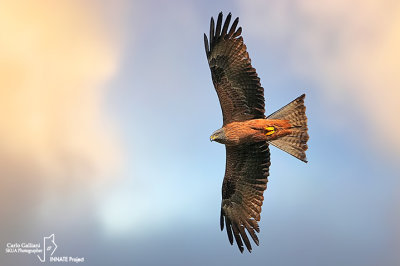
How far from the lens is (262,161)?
476 inches

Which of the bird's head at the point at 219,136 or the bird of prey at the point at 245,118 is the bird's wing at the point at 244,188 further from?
the bird's head at the point at 219,136

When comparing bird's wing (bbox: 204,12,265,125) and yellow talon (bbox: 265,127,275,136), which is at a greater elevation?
bird's wing (bbox: 204,12,265,125)

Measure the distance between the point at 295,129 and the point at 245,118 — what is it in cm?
129

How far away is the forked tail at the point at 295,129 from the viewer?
1177 centimetres

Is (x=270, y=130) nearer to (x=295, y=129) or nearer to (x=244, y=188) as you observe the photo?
(x=295, y=129)

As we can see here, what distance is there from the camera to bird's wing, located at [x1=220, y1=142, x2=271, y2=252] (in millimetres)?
12086

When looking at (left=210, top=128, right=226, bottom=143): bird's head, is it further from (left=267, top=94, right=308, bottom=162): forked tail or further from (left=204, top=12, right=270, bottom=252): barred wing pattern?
(left=267, top=94, right=308, bottom=162): forked tail

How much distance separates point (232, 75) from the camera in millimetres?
11477

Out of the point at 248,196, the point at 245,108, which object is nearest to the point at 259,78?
the point at 245,108

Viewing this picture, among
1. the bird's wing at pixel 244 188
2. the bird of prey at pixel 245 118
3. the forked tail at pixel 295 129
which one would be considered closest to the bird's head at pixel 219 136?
the bird of prey at pixel 245 118

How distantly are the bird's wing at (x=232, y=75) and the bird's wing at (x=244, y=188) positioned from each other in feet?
3.02

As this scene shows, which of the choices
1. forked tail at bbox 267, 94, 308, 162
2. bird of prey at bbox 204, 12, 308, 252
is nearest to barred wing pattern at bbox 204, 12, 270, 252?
bird of prey at bbox 204, 12, 308, 252

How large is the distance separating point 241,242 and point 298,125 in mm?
3365

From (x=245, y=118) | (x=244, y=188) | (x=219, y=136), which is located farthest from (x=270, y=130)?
(x=244, y=188)
